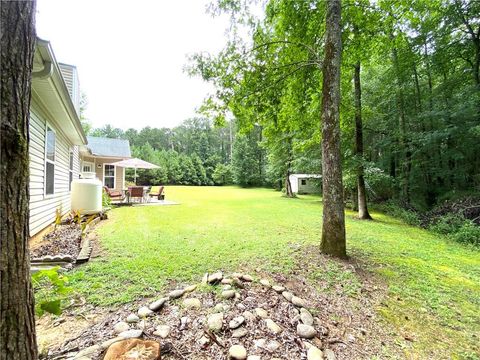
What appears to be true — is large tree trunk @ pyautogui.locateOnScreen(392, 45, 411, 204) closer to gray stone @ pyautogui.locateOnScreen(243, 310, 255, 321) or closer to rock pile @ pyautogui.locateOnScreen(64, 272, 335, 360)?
rock pile @ pyautogui.locateOnScreen(64, 272, 335, 360)

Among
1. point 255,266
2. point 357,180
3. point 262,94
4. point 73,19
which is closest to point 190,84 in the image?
point 262,94

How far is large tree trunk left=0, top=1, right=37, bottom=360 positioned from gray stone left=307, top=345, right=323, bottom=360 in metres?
1.86

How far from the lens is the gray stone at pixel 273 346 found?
199cm

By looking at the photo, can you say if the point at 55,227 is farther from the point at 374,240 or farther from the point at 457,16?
the point at 457,16

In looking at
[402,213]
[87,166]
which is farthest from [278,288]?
[87,166]

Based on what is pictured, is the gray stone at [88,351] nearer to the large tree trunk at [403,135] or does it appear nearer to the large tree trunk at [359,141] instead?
the large tree trunk at [359,141]

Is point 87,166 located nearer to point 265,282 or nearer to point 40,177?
point 40,177

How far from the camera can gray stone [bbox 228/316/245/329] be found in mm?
2225

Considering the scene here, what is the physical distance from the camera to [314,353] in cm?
199

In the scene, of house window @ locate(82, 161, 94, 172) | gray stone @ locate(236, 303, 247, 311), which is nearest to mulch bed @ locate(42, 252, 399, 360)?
gray stone @ locate(236, 303, 247, 311)

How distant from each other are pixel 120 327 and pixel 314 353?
67.0 inches

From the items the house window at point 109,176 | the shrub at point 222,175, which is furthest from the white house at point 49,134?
the shrub at point 222,175

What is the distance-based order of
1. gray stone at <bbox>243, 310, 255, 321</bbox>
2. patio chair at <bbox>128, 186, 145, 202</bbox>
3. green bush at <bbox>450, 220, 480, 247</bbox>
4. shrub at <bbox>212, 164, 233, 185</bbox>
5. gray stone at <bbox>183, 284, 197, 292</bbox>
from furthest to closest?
shrub at <bbox>212, 164, 233, 185</bbox>, patio chair at <bbox>128, 186, 145, 202</bbox>, green bush at <bbox>450, 220, 480, 247</bbox>, gray stone at <bbox>183, 284, 197, 292</bbox>, gray stone at <bbox>243, 310, 255, 321</bbox>

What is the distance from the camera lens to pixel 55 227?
597 centimetres
